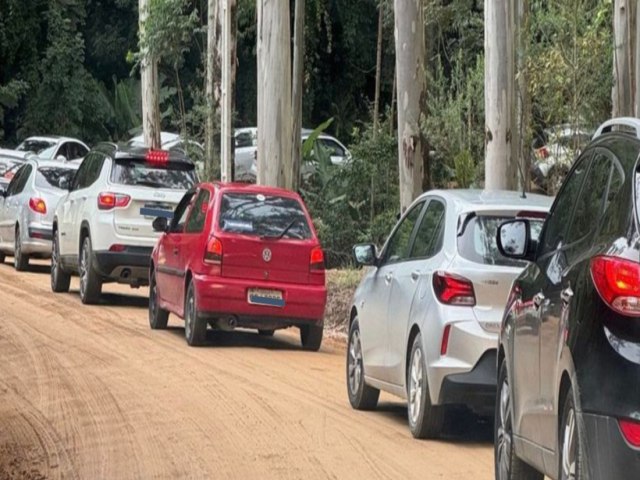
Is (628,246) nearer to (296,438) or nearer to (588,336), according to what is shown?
(588,336)

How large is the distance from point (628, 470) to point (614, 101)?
16589 mm

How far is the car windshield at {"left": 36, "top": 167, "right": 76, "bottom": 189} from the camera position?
2642 cm

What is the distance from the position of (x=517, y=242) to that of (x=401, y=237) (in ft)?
14.6

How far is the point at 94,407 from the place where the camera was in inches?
498

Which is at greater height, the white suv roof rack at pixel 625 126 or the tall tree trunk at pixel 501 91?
the tall tree trunk at pixel 501 91

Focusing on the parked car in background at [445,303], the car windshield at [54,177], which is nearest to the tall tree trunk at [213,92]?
the car windshield at [54,177]

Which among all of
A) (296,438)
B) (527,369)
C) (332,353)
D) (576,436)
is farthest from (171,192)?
(576,436)

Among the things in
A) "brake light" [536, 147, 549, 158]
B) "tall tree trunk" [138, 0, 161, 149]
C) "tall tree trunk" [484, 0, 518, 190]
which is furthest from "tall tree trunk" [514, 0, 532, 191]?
"tall tree trunk" [138, 0, 161, 149]

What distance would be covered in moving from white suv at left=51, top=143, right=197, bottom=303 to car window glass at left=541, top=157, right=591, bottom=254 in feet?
43.2

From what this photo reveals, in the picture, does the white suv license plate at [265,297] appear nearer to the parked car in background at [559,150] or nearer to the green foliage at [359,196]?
the parked car in background at [559,150]

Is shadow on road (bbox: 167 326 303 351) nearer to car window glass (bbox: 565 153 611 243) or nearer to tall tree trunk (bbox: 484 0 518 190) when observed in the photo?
tall tree trunk (bbox: 484 0 518 190)

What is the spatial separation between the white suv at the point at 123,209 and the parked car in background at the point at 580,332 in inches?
499

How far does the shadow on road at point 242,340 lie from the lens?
1786 cm

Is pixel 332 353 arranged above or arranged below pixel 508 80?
below
